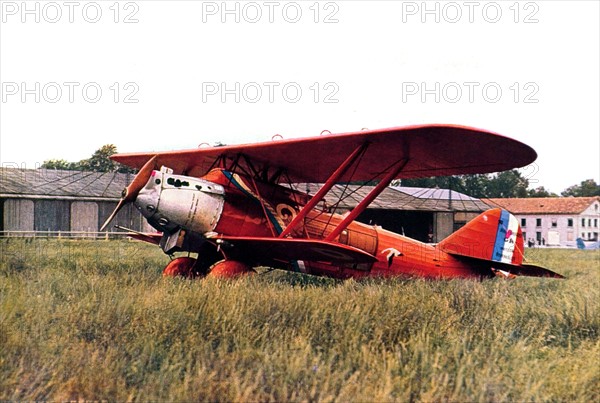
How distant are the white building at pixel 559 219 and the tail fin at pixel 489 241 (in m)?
59.9

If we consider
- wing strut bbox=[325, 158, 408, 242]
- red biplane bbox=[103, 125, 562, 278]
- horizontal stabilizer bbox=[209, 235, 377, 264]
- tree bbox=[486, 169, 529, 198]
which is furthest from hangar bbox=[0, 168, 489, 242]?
tree bbox=[486, 169, 529, 198]

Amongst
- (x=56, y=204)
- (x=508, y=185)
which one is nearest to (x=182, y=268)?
(x=56, y=204)

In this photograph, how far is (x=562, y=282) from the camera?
453 inches

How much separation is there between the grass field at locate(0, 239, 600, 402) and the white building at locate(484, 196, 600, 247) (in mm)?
67136

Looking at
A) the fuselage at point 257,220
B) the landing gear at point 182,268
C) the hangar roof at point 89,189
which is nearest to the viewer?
the fuselage at point 257,220

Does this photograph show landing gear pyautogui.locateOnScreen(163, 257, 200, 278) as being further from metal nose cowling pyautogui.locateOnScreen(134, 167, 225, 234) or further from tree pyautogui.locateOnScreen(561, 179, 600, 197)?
tree pyautogui.locateOnScreen(561, 179, 600, 197)

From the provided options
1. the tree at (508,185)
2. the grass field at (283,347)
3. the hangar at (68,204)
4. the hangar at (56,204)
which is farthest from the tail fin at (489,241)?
the tree at (508,185)

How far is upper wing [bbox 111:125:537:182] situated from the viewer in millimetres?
8109

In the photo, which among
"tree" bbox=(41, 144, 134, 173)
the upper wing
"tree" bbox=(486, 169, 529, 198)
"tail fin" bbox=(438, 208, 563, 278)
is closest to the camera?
the upper wing

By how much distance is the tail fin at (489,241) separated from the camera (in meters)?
11.7

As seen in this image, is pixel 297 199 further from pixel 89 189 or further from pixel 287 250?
pixel 89 189

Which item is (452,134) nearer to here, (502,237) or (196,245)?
(196,245)

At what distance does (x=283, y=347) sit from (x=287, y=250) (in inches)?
171

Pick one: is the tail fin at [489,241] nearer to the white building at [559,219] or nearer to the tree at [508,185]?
the white building at [559,219]
